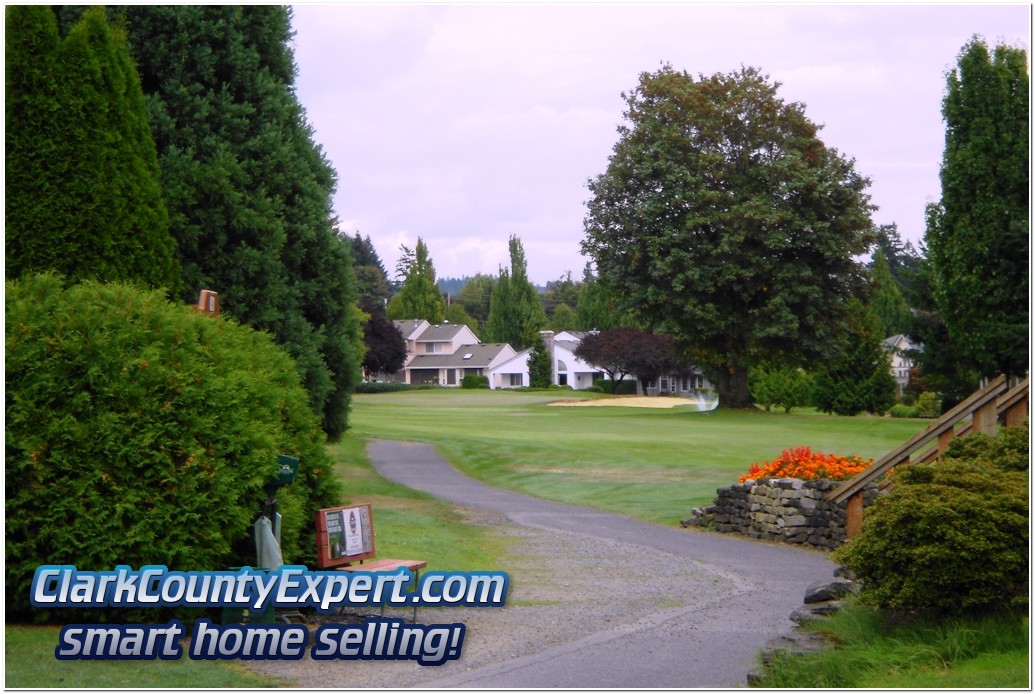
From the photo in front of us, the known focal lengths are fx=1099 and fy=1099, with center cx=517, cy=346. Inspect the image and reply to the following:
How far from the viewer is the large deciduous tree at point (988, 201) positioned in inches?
1373

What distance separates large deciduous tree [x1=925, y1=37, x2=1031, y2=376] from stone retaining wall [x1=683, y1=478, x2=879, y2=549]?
2153 cm

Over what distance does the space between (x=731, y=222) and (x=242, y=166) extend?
106ft

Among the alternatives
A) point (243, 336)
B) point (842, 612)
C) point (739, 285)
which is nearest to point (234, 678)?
point (243, 336)

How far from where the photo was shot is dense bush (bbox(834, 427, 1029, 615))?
26.1 feet

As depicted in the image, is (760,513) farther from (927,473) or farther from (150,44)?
(150,44)

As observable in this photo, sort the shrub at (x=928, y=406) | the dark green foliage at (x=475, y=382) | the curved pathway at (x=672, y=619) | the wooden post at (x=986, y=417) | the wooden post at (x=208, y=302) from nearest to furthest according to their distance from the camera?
the curved pathway at (x=672, y=619)
the wooden post at (x=208, y=302)
the wooden post at (x=986, y=417)
the shrub at (x=928, y=406)
the dark green foliage at (x=475, y=382)

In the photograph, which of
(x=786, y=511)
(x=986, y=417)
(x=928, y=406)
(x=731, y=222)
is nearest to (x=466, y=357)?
(x=928, y=406)

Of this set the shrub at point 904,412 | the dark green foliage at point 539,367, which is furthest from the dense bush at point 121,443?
the dark green foliage at point 539,367

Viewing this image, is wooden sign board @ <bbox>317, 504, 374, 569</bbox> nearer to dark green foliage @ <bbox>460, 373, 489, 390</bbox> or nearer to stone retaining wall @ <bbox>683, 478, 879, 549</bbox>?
stone retaining wall @ <bbox>683, 478, 879, 549</bbox>

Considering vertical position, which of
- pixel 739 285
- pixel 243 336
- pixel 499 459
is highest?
pixel 739 285

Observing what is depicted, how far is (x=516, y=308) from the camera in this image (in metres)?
106

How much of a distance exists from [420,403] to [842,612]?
58759mm

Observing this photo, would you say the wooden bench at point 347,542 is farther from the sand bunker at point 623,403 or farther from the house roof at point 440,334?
the house roof at point 440,334

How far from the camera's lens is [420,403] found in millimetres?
66938
